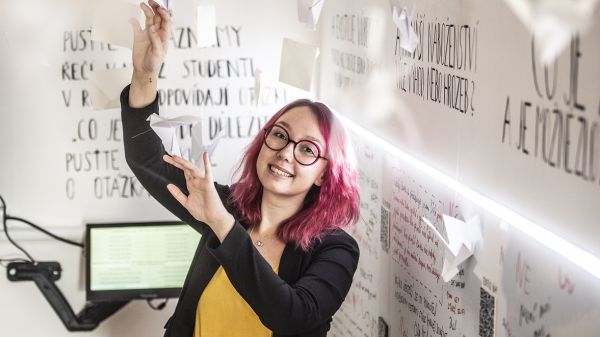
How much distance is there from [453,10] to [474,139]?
0.23m

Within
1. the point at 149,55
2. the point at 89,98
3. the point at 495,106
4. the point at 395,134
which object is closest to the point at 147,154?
the point at 149,55

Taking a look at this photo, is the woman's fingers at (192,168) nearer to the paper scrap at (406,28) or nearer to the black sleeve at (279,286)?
the black sleeve at (279,286)

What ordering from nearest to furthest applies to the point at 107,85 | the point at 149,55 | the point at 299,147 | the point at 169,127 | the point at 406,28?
the point at 406,28 < the point at 169,127 < the point at 299,147 < the point at 149,55 < the point at 107,85

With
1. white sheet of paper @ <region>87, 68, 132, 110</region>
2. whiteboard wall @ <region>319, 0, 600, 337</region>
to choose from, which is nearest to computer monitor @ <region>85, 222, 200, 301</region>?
white sheet of paper @ <region>87, 68, 132, 110</region>

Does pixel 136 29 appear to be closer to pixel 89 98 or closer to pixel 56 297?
pixel 89 98

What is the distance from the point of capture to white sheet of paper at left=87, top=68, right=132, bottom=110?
2504mm

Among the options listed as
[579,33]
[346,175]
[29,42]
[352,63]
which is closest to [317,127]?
[346,175]

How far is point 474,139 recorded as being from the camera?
1534mm

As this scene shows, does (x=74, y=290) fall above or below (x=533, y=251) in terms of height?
below

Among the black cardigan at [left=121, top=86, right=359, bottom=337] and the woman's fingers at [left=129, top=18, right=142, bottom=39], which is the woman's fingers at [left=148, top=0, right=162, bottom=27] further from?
the black cardigan at [left=121, top=86, right=359, bottom=337]

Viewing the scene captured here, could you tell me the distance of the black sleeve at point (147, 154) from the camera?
83.2 inches

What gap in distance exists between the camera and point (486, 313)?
1515 mm

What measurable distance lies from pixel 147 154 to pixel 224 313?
0.41 meters

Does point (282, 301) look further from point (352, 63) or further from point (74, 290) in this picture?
point (74, 290)
